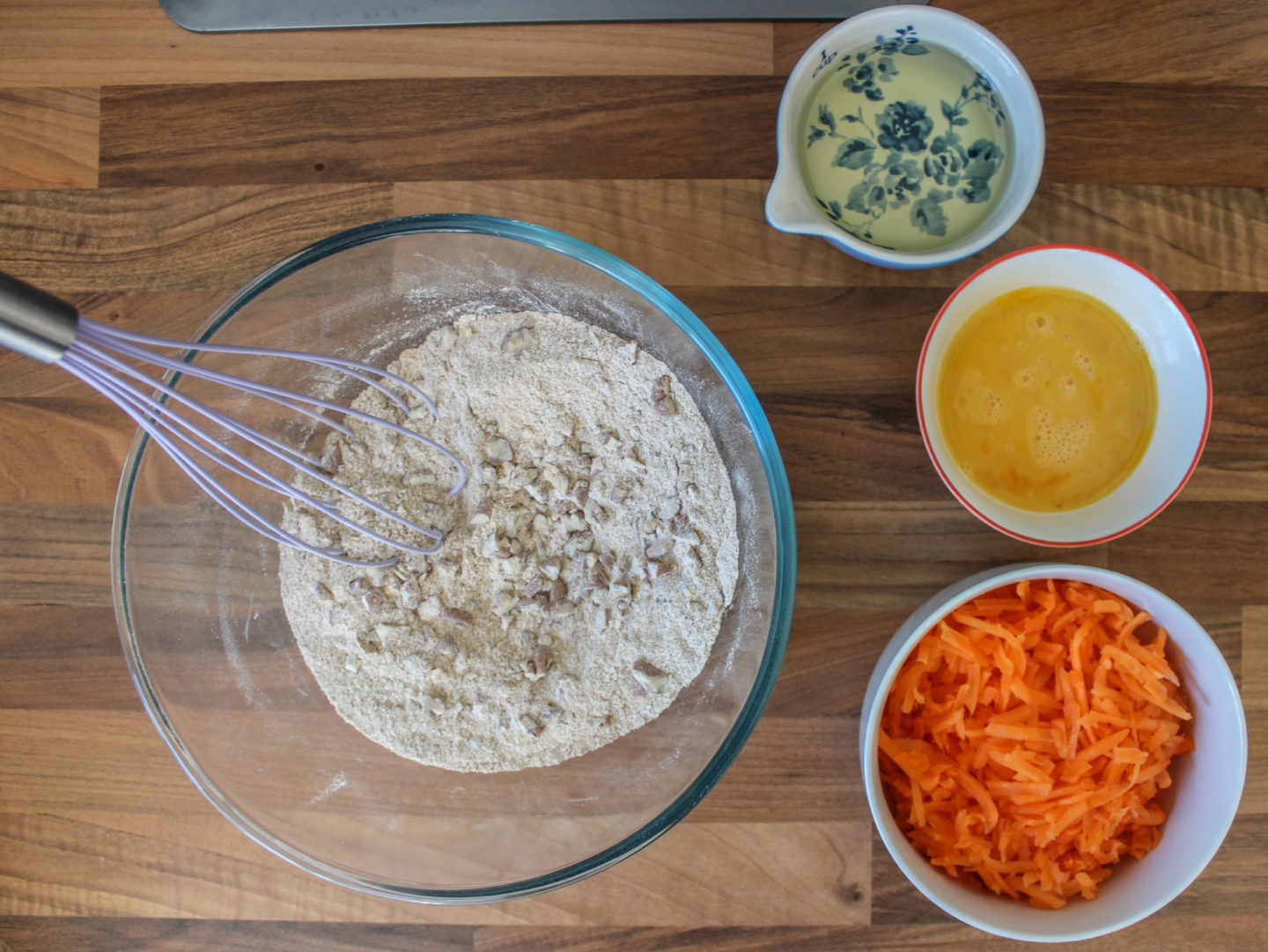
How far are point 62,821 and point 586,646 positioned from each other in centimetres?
60

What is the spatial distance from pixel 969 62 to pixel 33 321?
31.0 inches

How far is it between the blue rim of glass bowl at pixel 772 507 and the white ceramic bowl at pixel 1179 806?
0.39 ft

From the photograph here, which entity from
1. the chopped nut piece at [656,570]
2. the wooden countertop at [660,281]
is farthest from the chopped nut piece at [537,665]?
the wooden countertop at [660,281]

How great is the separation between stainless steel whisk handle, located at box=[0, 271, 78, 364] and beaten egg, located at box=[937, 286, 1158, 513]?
679mm

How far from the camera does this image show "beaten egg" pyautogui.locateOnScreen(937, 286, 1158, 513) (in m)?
0.76

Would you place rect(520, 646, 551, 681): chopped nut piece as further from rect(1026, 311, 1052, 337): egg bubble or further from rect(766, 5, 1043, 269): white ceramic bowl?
rect(1026, 311, 1052, 337): egg bubble

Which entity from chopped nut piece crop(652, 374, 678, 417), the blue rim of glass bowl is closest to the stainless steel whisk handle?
the blue rim of glass bowl

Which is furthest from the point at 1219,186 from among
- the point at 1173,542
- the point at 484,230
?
the point at 484,230

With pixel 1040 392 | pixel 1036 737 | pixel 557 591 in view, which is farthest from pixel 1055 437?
pixel 557 591

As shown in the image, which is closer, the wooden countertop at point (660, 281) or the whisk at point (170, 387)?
the whisk at point (170, 387)

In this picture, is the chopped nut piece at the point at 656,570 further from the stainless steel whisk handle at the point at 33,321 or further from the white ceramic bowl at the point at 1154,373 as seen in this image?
the stainless steel whisk handle at the point at 33,321

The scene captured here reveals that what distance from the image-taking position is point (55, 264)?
87cm

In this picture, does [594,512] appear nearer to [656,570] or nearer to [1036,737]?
[656,570]

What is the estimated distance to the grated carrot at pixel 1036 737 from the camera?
746 mm
